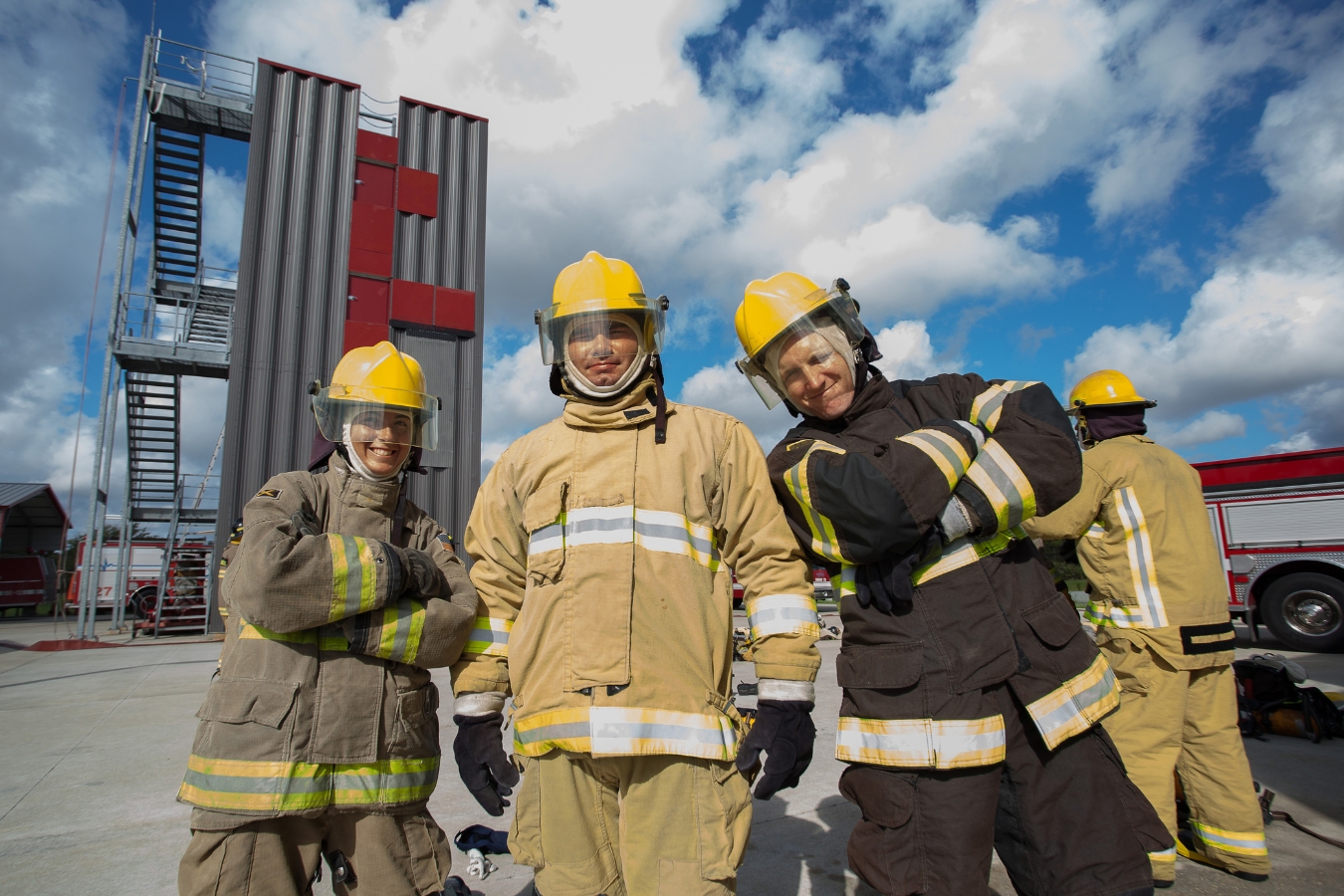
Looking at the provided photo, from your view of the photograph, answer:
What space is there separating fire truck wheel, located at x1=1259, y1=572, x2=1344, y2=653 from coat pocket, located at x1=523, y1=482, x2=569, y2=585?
1061 centimetres

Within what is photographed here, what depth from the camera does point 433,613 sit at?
1.89m

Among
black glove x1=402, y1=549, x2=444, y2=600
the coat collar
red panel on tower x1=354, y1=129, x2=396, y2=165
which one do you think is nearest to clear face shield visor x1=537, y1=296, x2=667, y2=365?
the coat collar

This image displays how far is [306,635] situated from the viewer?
190 centimetres

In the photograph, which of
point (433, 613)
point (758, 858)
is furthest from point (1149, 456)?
point (433, 613)

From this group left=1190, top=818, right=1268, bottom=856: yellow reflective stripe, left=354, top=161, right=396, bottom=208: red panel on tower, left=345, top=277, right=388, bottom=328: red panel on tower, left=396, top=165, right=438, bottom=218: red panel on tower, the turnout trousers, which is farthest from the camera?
left=396, top=165, right=438, bottom=218: red panel on tower

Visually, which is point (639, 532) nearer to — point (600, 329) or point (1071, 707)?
point (600, 329)

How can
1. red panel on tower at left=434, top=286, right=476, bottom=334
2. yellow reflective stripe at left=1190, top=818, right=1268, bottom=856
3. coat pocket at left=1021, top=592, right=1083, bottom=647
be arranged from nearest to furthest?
1. coat pocket at left=1021, top=592, right=1083, bottom=647
2. yellow reflective stripe at left=1190, top=818, right=1268, bottom=856
3. red panel on tower at left=434, top=286, right=476, bottom=334

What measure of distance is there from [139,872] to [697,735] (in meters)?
2.81

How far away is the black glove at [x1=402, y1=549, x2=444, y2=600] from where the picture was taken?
6.39 feet

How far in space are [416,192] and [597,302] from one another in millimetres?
14714

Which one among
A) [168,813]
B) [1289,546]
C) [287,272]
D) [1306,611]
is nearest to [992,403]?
[168,813]

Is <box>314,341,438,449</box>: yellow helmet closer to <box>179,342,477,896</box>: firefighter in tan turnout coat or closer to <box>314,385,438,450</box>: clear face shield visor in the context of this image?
<box>314,385,438,450</box>: clear face shield visor

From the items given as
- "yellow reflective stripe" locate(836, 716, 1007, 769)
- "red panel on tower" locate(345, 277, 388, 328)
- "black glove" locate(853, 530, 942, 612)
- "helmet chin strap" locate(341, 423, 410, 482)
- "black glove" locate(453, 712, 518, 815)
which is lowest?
"black glove" locate(453, 712, 518, 815)

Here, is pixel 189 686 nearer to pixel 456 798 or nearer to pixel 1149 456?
pixel 456 798
